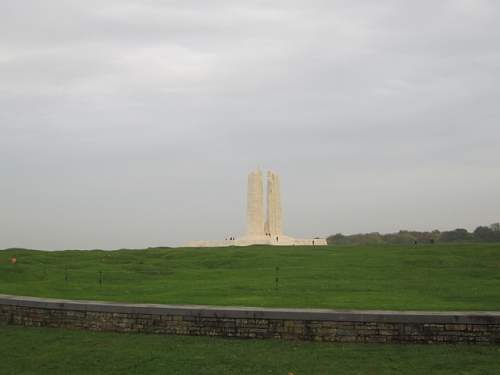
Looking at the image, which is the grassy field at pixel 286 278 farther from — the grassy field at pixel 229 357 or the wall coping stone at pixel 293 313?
the grassy field at pixel 229 357

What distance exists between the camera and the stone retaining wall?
39.1 ft

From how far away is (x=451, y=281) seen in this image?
68.5 ft

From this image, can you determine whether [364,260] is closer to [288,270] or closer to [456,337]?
[288,270]

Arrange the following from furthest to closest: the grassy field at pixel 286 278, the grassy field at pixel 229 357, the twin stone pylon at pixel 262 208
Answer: the twin stone pylon at pixel 262 208 → the grassy field at pixel 286 278 → the grassy field at pixel 229 357

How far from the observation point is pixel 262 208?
196 ft

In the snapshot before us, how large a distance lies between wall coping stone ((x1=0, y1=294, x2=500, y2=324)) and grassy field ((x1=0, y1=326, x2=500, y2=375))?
55 centimetres

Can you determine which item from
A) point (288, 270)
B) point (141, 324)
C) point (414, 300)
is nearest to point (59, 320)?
point (141, 324)

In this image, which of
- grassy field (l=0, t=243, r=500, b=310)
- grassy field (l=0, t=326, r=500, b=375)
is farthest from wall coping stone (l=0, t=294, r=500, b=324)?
grassy field (l=0, t=243, r=500, b=310)

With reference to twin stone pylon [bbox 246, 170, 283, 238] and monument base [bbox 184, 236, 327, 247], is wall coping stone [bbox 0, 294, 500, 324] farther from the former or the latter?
twin stone pylon [bbox 246, 170, 283, 238]

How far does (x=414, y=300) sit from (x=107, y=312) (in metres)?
8.20

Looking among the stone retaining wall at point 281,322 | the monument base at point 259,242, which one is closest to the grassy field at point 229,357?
the stone retaining wall at point 281,322

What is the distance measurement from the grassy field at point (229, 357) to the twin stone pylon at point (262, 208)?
44195 mm

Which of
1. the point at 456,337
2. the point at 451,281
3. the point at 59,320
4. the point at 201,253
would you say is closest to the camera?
the point at 456,337

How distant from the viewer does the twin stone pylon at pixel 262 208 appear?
194 ft
